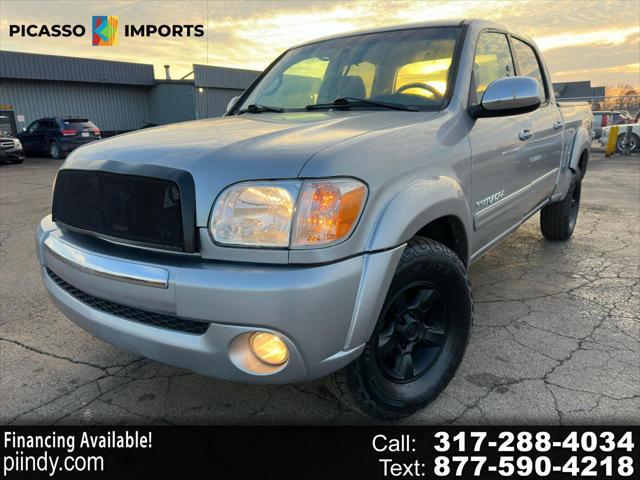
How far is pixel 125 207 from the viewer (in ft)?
6.05

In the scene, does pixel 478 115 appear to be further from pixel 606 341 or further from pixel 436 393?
pixel 606 341

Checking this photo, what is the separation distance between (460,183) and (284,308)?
3.98ft

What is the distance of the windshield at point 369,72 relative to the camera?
260 cm

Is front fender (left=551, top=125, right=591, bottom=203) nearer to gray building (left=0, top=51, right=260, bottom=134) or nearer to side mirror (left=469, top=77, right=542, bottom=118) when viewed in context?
side mirror (left=469, top=77, right=542, bottom=118)

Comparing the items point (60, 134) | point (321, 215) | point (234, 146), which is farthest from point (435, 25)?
point (60, 134)

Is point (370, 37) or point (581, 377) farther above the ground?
point (370, 37)

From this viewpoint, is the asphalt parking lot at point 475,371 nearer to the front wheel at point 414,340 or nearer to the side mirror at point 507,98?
the front wheel at point 414,340

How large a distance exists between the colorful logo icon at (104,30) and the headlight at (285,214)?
20.6 meters

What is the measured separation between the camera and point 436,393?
219 centimetres

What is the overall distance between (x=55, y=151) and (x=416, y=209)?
19293 mm

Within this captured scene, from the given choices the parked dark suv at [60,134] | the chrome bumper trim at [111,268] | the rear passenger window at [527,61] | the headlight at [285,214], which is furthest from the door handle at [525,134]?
the parked dark suv at [60,134]

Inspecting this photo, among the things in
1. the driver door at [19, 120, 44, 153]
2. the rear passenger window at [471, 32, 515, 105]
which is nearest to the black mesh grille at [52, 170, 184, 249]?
the rear passenger window at [471, 32, 515, 105]

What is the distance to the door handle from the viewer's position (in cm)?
300

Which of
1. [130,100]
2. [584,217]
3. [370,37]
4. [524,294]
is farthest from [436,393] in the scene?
[130,100]
